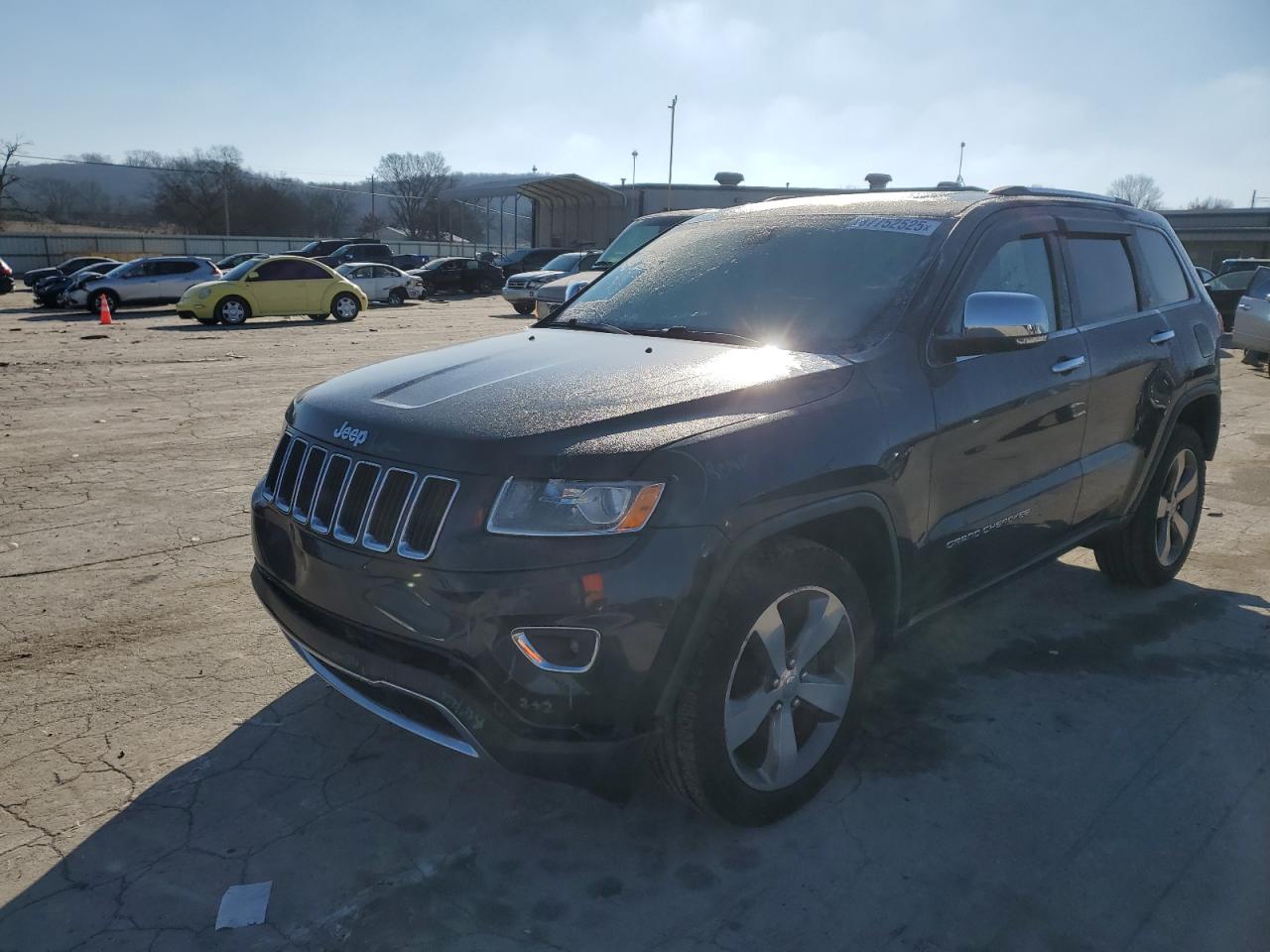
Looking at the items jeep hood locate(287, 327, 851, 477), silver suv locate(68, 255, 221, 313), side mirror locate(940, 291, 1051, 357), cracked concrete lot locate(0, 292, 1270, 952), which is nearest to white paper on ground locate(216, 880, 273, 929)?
cracked concrete lot locate(0, 292, 1270, 952)

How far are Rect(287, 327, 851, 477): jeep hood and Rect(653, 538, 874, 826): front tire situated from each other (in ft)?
1.52

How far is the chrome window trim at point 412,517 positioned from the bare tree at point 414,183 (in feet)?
329

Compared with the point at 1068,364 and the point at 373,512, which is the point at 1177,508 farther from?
the point at 373,512

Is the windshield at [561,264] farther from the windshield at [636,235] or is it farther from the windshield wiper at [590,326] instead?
the windshield wiper at [590,326]

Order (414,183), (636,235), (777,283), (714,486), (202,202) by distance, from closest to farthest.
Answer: (714,486) < (777,283) < (636,235) < (202,202) < (414,183)

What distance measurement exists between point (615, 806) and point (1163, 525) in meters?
3.47

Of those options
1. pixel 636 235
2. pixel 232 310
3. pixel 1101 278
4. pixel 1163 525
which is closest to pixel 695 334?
pixel 1101 278

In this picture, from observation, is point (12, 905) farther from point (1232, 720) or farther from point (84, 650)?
point (1232, 720)

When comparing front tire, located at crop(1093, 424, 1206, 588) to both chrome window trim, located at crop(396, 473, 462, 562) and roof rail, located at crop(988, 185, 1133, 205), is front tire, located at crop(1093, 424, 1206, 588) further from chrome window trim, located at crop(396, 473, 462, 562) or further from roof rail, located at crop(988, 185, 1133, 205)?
chrome window trim, located at crop(396, 473, 462, 562)

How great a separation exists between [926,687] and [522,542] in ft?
7.43

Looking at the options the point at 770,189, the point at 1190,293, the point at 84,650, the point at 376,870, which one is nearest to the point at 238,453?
the point at 84,650

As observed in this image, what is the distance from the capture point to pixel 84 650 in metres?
4.09

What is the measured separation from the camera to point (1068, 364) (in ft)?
12.8

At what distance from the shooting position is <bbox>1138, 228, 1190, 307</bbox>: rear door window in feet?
15.6
